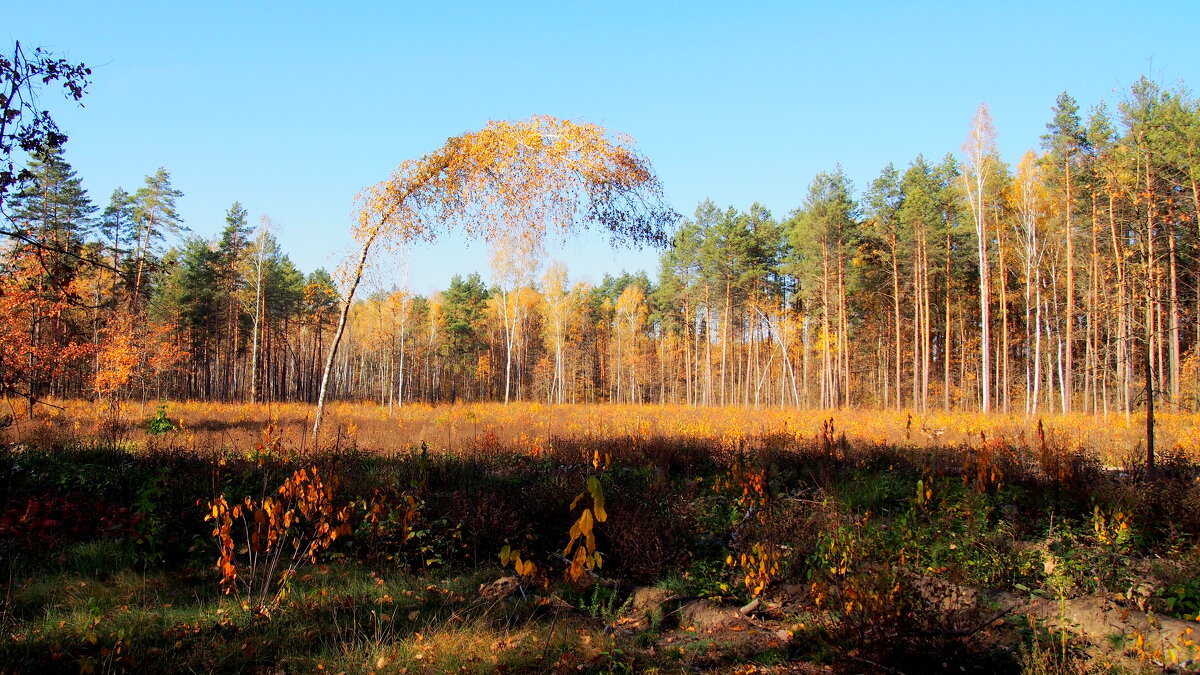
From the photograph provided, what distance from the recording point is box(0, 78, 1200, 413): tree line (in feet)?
58.8

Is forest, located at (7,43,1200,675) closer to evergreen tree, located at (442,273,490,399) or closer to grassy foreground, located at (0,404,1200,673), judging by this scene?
grassy foreground, located at (0,404,1200,673)

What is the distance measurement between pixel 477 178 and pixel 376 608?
469 centimetres

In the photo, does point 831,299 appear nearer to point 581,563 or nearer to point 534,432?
point 534,432

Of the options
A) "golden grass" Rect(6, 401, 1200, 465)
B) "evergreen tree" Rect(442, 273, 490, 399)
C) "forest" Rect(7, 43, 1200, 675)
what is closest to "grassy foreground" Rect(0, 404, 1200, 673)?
"forest" Rect(7, 43, 1200, 675)

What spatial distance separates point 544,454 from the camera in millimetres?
10195

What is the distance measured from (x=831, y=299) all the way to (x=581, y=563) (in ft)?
113

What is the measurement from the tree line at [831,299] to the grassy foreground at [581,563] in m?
2.10

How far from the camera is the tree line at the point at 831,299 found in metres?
17.9

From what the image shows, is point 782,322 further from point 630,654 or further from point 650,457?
point 630,654

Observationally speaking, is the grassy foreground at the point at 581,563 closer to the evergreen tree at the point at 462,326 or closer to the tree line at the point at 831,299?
the tree line at the point at 831,299

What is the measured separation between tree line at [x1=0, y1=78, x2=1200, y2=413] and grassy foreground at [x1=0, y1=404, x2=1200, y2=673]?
2.10 m

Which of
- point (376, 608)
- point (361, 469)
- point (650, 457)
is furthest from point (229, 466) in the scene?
point (650, 457)

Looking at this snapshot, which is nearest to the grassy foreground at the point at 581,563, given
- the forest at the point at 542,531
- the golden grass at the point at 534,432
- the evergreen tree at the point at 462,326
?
the forest at the point at 542,531

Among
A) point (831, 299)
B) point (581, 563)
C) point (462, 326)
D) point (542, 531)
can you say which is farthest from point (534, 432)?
point (462, 326)
